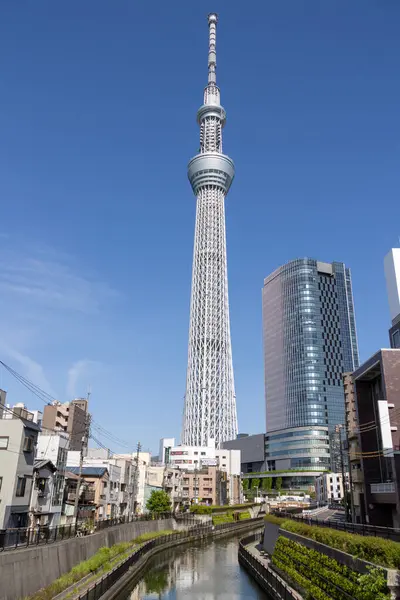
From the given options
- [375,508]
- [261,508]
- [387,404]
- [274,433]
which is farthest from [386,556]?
[274,433]

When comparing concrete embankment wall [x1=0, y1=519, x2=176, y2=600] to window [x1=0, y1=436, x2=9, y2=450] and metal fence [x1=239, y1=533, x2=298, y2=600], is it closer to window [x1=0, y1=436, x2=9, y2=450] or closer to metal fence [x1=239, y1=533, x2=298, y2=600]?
window [x1=0, y1=436, x2=9, y2=450]

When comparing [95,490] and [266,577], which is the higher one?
[95,490]

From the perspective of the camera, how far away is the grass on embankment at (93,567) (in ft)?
76.0

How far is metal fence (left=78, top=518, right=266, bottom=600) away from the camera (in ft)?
84.9

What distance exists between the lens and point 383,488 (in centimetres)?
4056

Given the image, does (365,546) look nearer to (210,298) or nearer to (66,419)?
(66,419)

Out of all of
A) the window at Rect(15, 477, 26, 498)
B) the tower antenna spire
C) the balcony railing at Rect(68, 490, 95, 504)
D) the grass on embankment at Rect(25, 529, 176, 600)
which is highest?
the tower antenna spire

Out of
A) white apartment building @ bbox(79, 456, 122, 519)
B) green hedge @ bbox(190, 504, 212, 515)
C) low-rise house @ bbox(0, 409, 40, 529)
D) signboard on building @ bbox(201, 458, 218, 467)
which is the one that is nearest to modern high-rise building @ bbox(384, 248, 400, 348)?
white apartment building @ bbox(79, 456, 122, 519)

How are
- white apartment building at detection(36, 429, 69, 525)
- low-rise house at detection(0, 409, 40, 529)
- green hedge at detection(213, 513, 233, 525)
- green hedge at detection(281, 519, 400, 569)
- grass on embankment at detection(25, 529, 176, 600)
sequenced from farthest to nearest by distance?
green hedge at detection(213, 513, 233, 525) < white apartment building at detection(36, 429, 69, 525) < low-rise house at detection(0, 409, 40, 529) < grass on embankment at detection(25, 529, 176, 600) < green hedge at detection(281, 519, 400, 569)

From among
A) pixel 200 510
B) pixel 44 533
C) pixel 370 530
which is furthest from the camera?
pixel 200 510

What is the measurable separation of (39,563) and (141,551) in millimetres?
23842

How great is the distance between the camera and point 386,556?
63.4 feet

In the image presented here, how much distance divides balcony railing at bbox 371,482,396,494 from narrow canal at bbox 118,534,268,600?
12518 millimetres

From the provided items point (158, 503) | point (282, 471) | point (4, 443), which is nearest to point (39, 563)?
point (4, 443)
